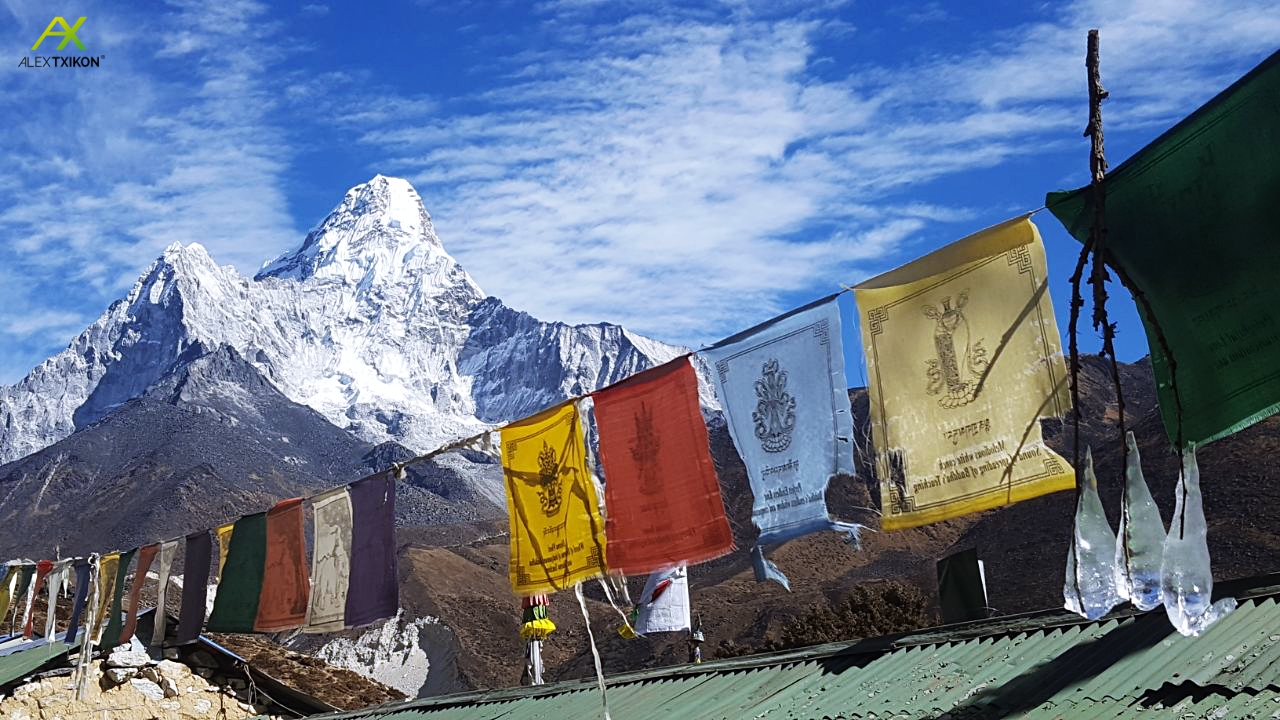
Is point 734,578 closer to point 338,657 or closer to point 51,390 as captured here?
point 338,657

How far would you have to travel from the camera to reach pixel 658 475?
30.1 ft

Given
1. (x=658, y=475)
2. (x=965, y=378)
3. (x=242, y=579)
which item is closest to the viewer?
(x=965, y=378)

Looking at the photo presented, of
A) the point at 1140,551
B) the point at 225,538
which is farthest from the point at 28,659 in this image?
the point at 1140,551

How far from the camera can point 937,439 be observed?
7.11 m

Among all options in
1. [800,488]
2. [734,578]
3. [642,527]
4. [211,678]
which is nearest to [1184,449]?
[800,488]

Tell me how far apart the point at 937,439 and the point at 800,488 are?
1.07 metres

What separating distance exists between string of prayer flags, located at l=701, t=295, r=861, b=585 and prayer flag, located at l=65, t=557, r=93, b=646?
1194cm

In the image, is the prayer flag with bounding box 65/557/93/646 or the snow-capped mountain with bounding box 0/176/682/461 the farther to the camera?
the snow-capped mountain with bounding box 0/176/682/461

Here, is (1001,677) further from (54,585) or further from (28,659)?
(54,585)

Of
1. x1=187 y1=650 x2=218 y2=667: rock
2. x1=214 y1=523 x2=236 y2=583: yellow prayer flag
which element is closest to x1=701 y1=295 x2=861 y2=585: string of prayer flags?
x1=214 y1=523 x2=236 y2=583: yellow prayer flag

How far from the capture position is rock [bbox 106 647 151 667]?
53.2 ft

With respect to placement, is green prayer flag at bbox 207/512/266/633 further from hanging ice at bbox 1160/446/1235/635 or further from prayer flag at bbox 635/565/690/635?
hanging ice at bbox 1160/446/1235/635

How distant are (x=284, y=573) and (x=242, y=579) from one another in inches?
31.7

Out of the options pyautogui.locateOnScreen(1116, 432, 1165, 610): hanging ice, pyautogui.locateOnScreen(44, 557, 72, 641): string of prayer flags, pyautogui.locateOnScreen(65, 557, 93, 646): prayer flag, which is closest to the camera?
pyautogui.locateOnScreen(1116, 432, 1165, 610): hanging ice
